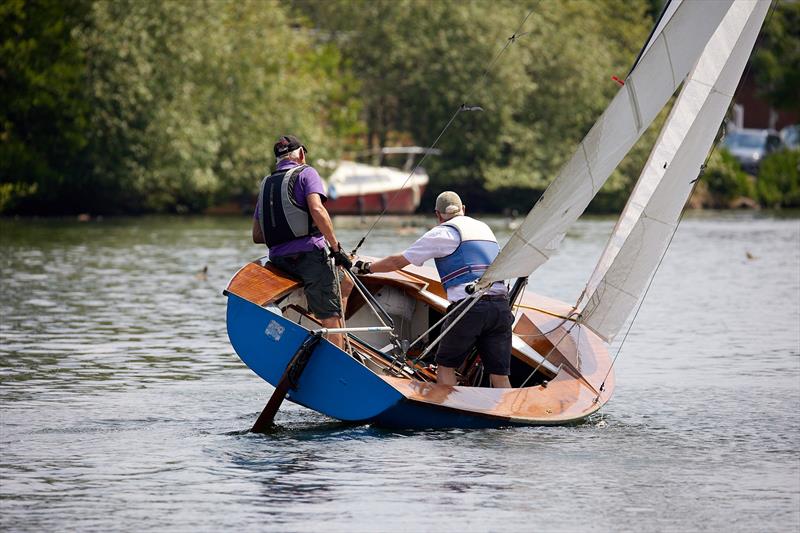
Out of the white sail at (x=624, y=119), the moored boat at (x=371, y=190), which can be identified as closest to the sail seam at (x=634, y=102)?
A: the white sail at (x=624, y=119)

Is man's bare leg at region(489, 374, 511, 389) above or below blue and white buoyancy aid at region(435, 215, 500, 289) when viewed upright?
below

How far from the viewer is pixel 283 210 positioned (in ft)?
42.1

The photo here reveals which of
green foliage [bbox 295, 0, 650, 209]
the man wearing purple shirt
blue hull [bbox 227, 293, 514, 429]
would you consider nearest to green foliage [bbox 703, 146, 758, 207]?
green foliage [bbox 295, 0, 650, 209]

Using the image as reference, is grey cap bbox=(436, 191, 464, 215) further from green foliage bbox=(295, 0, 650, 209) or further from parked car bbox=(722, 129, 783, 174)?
parked car bbox=(722, 129, 783, 174)

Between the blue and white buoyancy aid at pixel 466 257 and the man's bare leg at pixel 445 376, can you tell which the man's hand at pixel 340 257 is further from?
the man's bare leg at pixel 445 376

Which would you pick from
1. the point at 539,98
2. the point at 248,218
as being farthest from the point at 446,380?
the point at 539,98

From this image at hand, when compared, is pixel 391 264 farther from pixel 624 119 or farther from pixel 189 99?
pixel 189 99

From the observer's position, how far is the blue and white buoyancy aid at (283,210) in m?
12.8

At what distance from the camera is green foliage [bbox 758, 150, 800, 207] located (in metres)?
61.2

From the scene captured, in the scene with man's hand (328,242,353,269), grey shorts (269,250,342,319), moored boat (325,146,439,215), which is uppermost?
man's hand (328,242,353,269)

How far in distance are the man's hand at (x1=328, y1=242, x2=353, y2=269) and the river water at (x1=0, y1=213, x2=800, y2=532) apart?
1.33 m

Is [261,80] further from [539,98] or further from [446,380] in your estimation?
[446,380]

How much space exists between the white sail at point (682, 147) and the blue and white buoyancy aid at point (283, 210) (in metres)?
3.13

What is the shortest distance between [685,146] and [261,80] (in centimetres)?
3899
